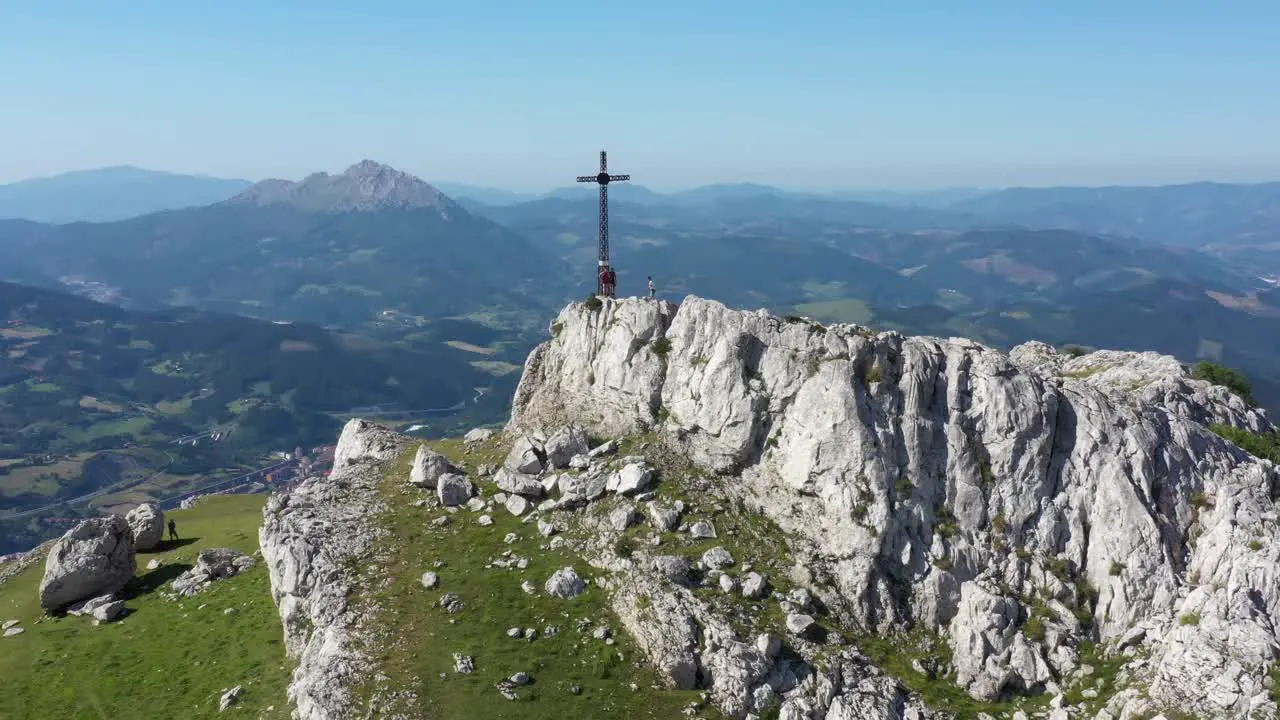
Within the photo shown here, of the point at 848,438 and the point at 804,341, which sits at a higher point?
the point at 804,341

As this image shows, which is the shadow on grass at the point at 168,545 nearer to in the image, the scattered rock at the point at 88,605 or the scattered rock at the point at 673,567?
the scattered rock at the point at 88,605

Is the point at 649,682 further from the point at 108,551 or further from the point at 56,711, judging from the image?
the point at 108,551

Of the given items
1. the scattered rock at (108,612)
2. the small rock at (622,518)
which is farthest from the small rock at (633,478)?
the scattered rock at (108,612)

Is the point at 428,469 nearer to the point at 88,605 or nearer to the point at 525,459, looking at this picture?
the point at 525,459

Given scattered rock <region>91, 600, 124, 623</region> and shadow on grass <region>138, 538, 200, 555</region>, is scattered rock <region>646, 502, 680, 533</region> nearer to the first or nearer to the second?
scattered rock <region>91, 600, 124, 623</region>

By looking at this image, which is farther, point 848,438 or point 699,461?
point 699,461

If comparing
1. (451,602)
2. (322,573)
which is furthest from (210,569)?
(451,602)

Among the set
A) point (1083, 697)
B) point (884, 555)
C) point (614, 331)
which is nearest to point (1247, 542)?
point (1083, 697)
